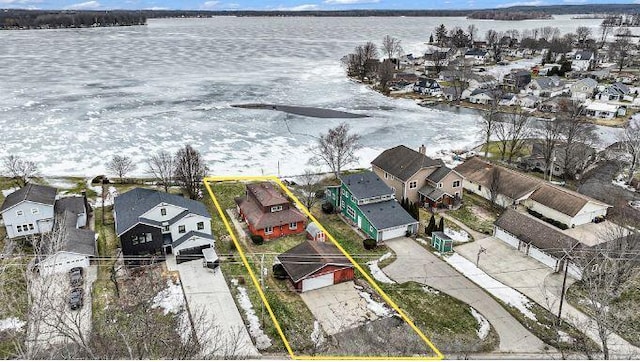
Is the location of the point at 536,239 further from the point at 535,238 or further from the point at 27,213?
the point at 27,213

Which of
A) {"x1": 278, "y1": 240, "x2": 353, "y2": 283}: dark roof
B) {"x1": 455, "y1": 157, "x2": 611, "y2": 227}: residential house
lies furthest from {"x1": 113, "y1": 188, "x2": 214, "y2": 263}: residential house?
{"x1": 455, "y1": 157, "x2": 611, "y2": 227}: residential house

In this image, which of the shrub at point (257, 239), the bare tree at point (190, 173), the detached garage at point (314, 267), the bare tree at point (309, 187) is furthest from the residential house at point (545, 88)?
the detached garage at point (314, 267)

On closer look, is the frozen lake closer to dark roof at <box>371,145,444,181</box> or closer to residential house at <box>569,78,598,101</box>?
dark roof at <box>371,145,444,181</box>

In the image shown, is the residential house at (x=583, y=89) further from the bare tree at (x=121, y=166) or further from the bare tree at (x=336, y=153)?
the bare tree at (x=121, y=166)

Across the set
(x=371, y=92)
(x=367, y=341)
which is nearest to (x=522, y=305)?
(x=367, y=341)

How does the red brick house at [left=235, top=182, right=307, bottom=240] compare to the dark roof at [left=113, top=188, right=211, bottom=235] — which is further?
the red brick house at [left=235, top=182, right=307, bottom=240]

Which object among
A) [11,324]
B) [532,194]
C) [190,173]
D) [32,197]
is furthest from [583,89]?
[11,324]
